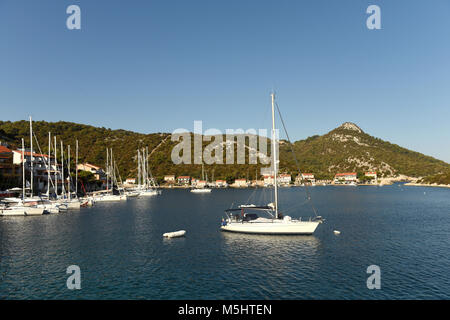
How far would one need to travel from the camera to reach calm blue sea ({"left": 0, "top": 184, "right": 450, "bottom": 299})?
23.2m

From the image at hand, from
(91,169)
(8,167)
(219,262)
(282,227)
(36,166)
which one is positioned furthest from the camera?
(91,169)

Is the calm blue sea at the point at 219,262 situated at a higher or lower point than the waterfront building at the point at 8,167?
lower

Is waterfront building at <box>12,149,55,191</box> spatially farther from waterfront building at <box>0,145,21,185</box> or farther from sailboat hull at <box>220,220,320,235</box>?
sailboat hull at <box>220,220,320,235</box>

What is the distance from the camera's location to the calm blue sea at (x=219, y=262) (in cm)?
2319

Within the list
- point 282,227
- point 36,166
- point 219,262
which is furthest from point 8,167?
point 282,227

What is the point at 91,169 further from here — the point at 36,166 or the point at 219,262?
the point at 219,262

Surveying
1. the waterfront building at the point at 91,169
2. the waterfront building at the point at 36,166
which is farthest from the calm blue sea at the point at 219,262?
the waterfront building at the point at 91,169

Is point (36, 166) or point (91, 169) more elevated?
point (36, 166)

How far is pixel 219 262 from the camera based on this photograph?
3061 centimetres

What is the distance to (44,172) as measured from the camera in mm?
103688

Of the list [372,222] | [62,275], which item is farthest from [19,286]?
[372,222]

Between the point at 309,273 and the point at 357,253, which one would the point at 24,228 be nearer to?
the point at 309,273

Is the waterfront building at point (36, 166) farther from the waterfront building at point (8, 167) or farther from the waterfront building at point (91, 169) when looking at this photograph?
the waterfront building at point (91, 169)
